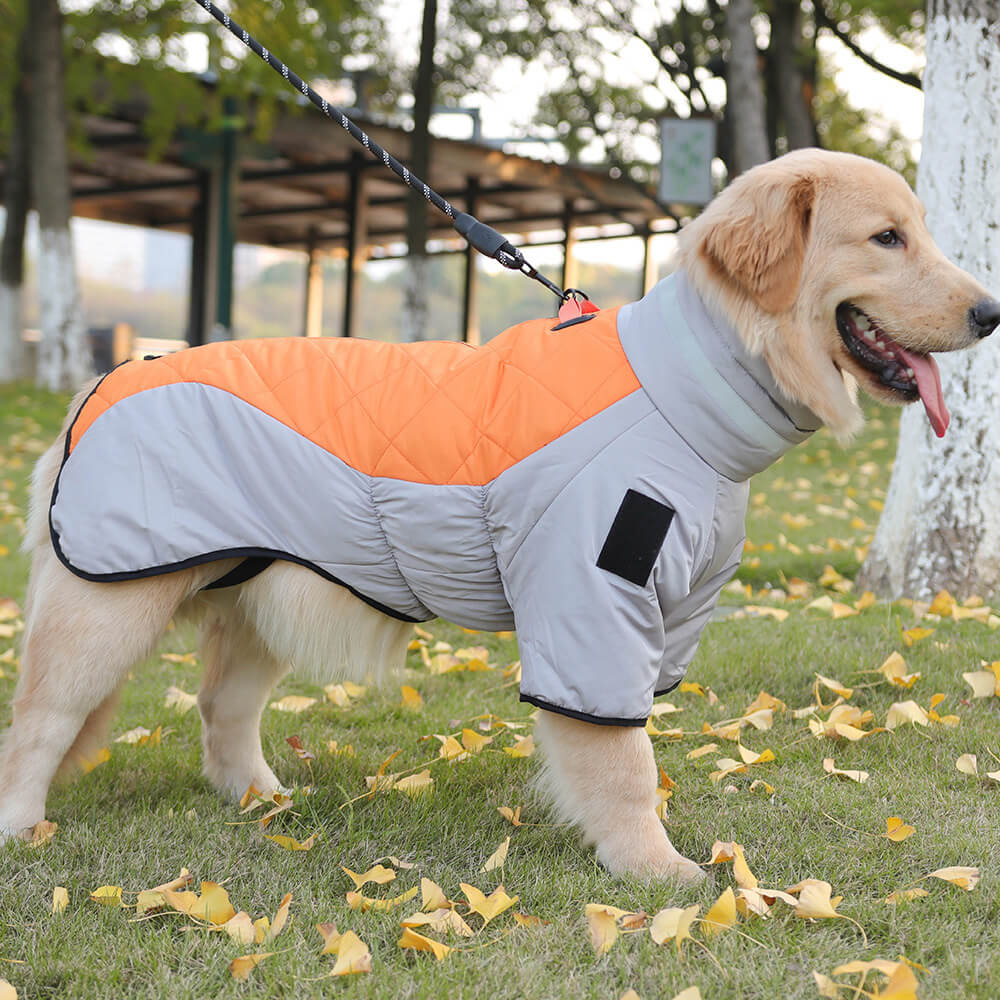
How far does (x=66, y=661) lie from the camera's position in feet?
9.45

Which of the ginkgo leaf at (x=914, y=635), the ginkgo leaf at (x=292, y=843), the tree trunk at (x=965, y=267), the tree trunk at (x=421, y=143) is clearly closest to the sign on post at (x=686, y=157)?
the tree trunk at (x=421, y=143)

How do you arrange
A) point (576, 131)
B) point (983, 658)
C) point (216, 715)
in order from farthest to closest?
1. point (576, 131)
2. point (983, 658)
3. point (216, 715)

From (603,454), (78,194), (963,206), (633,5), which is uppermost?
(633,5)

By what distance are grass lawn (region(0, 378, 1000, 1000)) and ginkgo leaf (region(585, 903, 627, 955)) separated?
26 mm

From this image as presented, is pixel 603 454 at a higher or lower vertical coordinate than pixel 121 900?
higher

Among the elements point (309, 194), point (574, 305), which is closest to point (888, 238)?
point (574, 305)

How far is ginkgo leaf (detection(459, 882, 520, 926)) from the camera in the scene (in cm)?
248

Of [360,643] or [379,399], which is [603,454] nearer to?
[379,399]

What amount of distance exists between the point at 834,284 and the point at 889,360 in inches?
9.4

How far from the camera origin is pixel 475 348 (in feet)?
9.84

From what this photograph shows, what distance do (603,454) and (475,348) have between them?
59 cm

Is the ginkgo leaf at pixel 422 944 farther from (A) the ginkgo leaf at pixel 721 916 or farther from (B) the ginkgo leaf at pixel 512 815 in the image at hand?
(B) the ginkgo leaf at pixel 512 815

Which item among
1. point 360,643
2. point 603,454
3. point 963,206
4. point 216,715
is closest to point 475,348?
point 603,454

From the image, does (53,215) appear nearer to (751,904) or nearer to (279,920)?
(279,920)
